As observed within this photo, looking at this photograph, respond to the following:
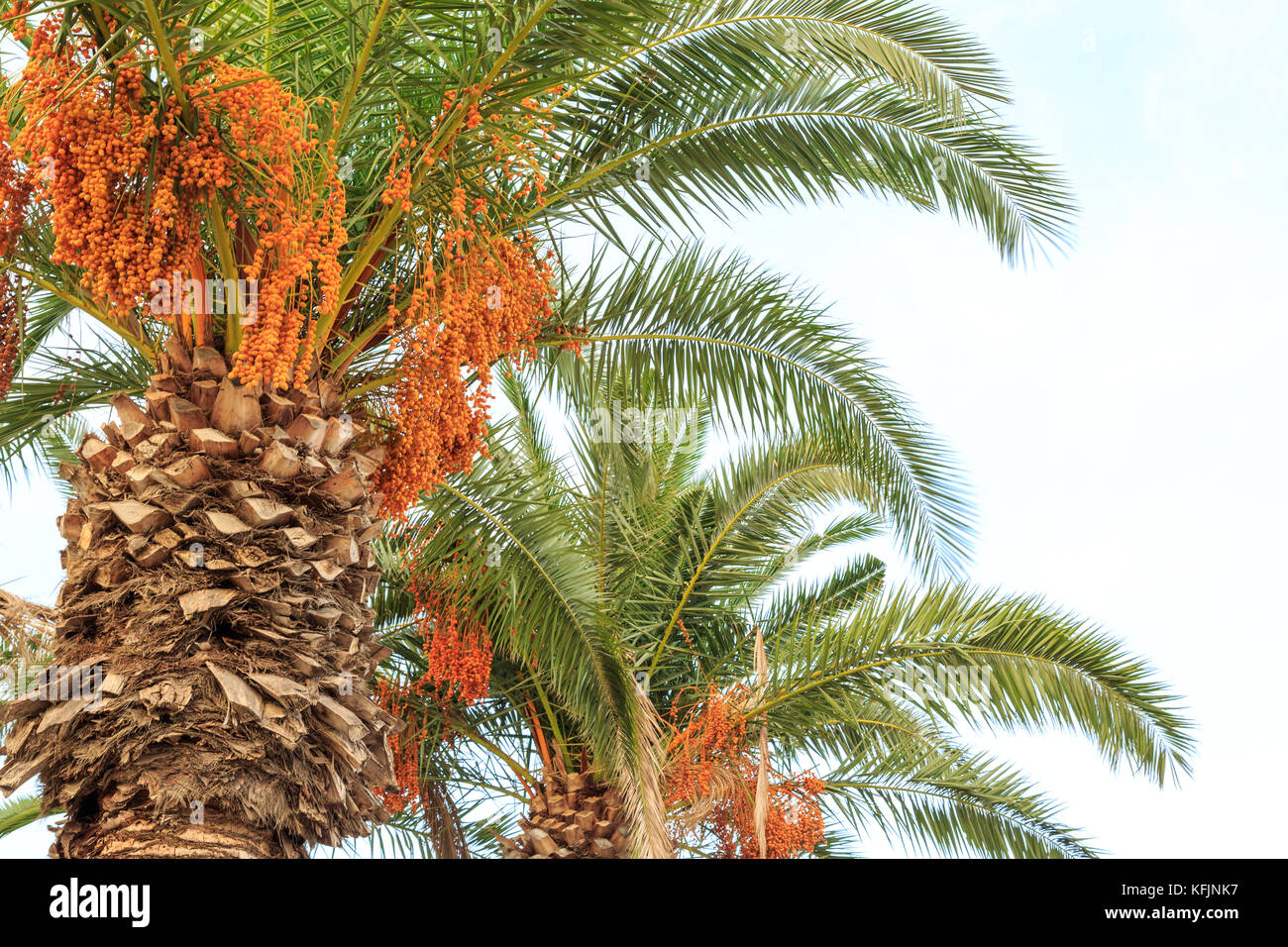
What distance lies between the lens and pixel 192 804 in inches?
150

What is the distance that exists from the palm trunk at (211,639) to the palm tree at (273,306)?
0.01 meters

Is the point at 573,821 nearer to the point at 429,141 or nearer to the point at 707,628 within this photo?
the point at 707,628

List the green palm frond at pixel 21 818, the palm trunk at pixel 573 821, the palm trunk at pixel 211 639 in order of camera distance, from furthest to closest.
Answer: the green palm frond at pixel 21 818
the palm trunk at pixel 573 821
the palm trunk at pixel 211 639

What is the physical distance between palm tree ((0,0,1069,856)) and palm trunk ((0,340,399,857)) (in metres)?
0.01

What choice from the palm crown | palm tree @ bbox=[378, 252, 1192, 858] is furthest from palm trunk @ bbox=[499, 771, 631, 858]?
the palm crown

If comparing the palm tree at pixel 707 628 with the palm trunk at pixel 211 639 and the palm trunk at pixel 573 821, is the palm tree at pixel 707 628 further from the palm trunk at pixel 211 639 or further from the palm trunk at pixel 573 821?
the palm trunk at pixel 211 639

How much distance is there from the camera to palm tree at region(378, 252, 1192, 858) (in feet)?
20.5

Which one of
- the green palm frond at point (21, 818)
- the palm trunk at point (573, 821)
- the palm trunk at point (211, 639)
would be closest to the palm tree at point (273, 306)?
the palm trunk at point (211, 639)

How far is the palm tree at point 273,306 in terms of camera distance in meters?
3.91

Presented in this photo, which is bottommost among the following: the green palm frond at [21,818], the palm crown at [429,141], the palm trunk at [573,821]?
the palm trunk at [573,821]

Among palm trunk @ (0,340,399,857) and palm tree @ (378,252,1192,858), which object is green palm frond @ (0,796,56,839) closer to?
palm tree @ (378,252,1192,858)

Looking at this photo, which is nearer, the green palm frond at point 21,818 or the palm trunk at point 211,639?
the palm trunk at point 211,639

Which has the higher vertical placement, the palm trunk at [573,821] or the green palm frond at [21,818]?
the green palm frond at [21,818]
